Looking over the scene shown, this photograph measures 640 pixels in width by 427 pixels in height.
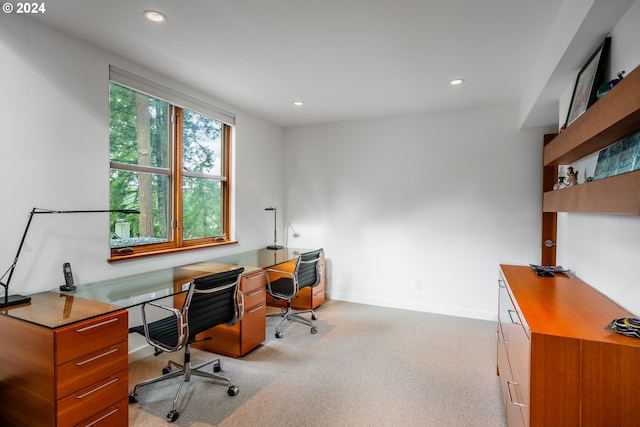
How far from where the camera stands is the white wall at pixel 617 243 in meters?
1.45

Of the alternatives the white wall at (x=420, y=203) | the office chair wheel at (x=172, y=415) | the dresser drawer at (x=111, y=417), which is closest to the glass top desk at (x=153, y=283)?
the dresser drawer at (x=111, y=417)

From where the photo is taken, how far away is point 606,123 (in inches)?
51.6

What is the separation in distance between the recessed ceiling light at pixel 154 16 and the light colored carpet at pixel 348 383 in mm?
2620

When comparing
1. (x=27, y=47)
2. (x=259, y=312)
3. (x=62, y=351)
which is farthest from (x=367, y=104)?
(x=62, y=351)

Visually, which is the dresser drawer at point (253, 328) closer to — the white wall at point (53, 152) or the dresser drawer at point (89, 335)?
the white wall at point (53, 152)

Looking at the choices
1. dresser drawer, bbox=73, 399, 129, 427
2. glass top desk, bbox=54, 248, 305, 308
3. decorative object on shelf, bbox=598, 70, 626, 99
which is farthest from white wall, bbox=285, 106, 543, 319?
dresser drawer, bbox=73, 399, 129, 427

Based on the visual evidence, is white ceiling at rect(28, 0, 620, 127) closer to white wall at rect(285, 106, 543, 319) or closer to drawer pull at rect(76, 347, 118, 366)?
white wall at rect(285, 106, 543, 319)

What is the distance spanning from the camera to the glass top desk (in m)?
2.06

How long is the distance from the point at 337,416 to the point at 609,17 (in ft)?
8.84

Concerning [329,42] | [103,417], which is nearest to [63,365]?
[103,417]

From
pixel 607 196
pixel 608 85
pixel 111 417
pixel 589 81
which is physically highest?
pixel 589 81

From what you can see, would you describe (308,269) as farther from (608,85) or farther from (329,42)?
(608,85)

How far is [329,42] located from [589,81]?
5.54 feet

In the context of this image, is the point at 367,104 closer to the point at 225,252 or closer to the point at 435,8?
the point at 435,8
